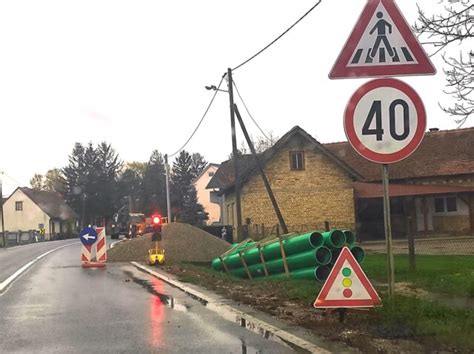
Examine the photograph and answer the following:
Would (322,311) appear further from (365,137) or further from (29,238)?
(29,238)

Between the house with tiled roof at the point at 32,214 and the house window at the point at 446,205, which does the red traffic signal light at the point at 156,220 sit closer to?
the house window at the point at 446,205

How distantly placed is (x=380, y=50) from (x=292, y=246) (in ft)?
Result: 23.4

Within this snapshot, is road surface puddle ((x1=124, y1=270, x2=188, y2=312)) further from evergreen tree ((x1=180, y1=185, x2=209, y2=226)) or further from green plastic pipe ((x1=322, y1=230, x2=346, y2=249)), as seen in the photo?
evergreen tree ((x1=180, y1=185, x2=209, y2=226))

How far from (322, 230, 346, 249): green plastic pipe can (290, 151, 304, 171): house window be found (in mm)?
22291

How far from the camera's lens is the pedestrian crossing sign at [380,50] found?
588cm

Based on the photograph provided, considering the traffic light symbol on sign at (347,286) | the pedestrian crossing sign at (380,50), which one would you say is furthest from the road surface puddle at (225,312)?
the pedestrian crossing sign at (380,50)

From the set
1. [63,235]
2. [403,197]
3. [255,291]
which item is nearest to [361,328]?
[255,291]

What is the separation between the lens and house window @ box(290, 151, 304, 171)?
34.4 meters

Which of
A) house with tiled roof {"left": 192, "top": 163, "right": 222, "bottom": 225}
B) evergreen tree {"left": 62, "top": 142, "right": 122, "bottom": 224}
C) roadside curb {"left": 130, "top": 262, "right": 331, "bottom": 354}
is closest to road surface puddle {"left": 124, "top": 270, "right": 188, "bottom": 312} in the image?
roadside curb {"left": 130, "top": 262, "right": 331, "bottom": 354}

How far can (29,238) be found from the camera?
6431 cm

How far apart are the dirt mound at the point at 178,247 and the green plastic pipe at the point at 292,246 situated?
19.8ft

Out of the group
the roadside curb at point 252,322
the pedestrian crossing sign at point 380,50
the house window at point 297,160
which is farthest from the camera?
the house window at point 297,160

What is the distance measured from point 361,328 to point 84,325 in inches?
142

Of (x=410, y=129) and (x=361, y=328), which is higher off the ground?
(x=410, y=129)
